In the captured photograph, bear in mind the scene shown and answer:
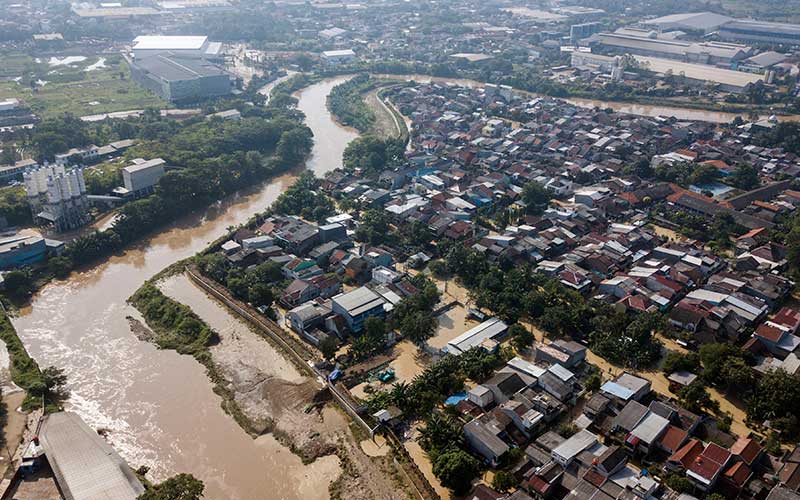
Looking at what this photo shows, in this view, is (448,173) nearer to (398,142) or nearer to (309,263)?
(398,142)

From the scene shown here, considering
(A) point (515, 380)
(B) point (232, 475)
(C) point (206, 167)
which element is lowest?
(B) point (232, 475)

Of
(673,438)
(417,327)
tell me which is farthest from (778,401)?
(417,327)

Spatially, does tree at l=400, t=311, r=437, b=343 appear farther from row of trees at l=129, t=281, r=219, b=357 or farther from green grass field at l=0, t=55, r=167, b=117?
green grass field at l=0, t=55, r=167, b=117

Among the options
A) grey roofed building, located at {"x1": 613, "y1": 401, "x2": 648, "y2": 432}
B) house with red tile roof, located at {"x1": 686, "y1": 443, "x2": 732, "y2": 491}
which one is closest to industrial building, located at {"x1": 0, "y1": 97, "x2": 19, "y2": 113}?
grey roofed building, located at {"x1": 613, "y1": 401, "x2": 648, "y2": 432}

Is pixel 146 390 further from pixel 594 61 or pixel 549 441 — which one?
pixel 594 61

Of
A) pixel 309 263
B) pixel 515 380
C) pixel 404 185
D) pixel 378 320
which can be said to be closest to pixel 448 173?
pixel 404 185

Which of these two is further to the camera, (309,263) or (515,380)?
(309,263)
